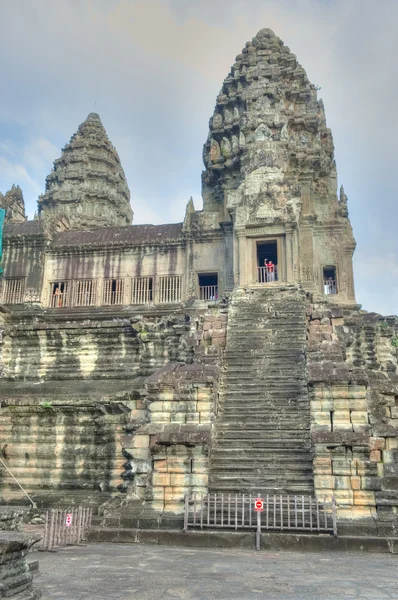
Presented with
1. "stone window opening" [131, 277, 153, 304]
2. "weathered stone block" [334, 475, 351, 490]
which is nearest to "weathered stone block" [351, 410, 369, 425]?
"weathered stone block" [334, 475, 351, 490]

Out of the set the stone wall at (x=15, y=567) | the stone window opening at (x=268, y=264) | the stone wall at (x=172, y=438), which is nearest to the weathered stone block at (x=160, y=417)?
the stone wall at (x=172, y=438)

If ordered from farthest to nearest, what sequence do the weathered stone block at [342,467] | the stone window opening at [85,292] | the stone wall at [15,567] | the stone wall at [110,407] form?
1. the stone window opening at [85,292]
2. the stone wall at [110,407]
3. the weathered stone block at [342,467]
4. the stone wall at [15,567]

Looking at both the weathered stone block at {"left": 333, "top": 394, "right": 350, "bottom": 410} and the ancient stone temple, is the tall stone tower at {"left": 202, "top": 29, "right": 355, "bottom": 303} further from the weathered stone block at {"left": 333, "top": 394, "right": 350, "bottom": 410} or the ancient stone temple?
the weathered stone block at {"left": 333, "top": 394, "right": 350, "bottom": 410}

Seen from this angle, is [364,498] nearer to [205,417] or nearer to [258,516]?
[258,516]

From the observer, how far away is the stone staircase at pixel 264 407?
12531 mm

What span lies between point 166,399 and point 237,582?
21.8 ft

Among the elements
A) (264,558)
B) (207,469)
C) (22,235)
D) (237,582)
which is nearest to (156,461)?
(207,469)

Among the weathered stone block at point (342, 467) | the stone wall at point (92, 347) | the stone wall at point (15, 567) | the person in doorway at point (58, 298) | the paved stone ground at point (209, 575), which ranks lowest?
the paved stone ground at point (209, 575)

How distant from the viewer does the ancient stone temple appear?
12.7 m

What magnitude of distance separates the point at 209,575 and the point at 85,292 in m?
18.4

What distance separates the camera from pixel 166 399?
13.9m

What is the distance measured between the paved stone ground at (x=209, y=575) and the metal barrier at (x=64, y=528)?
32 centimetres

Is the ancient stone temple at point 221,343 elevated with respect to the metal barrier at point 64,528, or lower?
elevated

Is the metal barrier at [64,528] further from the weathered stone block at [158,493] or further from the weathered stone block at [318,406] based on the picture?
the weathered stone block at [318,406]
